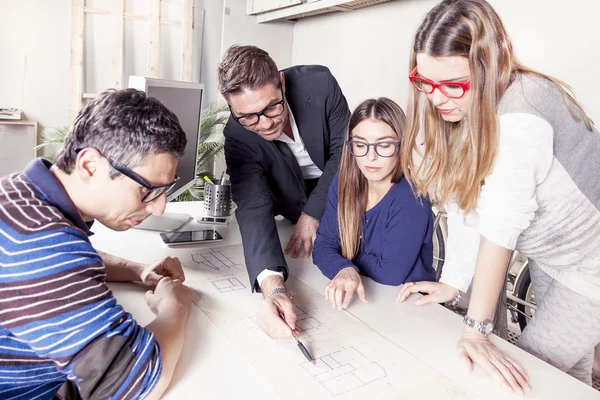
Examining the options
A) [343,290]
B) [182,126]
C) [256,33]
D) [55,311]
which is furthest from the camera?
[256,33]

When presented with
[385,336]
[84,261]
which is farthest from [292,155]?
[84,261]

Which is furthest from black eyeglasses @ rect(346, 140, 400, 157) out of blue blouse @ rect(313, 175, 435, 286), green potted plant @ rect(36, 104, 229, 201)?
green potted plant @ rect(36, 104, 229, 201)

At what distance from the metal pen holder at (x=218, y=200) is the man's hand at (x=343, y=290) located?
2.63ft

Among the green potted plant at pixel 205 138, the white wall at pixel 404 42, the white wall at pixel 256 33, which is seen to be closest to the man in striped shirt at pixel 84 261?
the white wall at pixel 404 42

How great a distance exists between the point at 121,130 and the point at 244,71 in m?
0.71

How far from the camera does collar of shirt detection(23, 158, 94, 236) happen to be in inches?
32.3

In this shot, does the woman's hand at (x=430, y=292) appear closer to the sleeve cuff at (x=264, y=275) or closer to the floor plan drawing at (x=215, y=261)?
the sleeve cuff at (x=264, y=275)

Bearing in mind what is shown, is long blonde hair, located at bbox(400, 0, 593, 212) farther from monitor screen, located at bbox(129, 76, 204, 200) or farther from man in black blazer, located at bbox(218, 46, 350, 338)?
monitor screen, located at bbox(129, 76, 204, 200)

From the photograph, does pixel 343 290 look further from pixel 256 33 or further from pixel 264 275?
pixel 256 33

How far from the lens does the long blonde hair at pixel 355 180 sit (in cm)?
154

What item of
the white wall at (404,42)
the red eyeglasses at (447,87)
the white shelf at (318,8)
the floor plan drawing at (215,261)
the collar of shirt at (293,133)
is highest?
the white shelf at (318,8)

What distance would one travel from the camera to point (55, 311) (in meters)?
0.71

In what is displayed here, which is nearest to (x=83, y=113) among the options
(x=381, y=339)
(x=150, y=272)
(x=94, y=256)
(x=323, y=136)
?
(x=94, y=256)

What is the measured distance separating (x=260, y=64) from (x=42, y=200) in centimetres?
90
